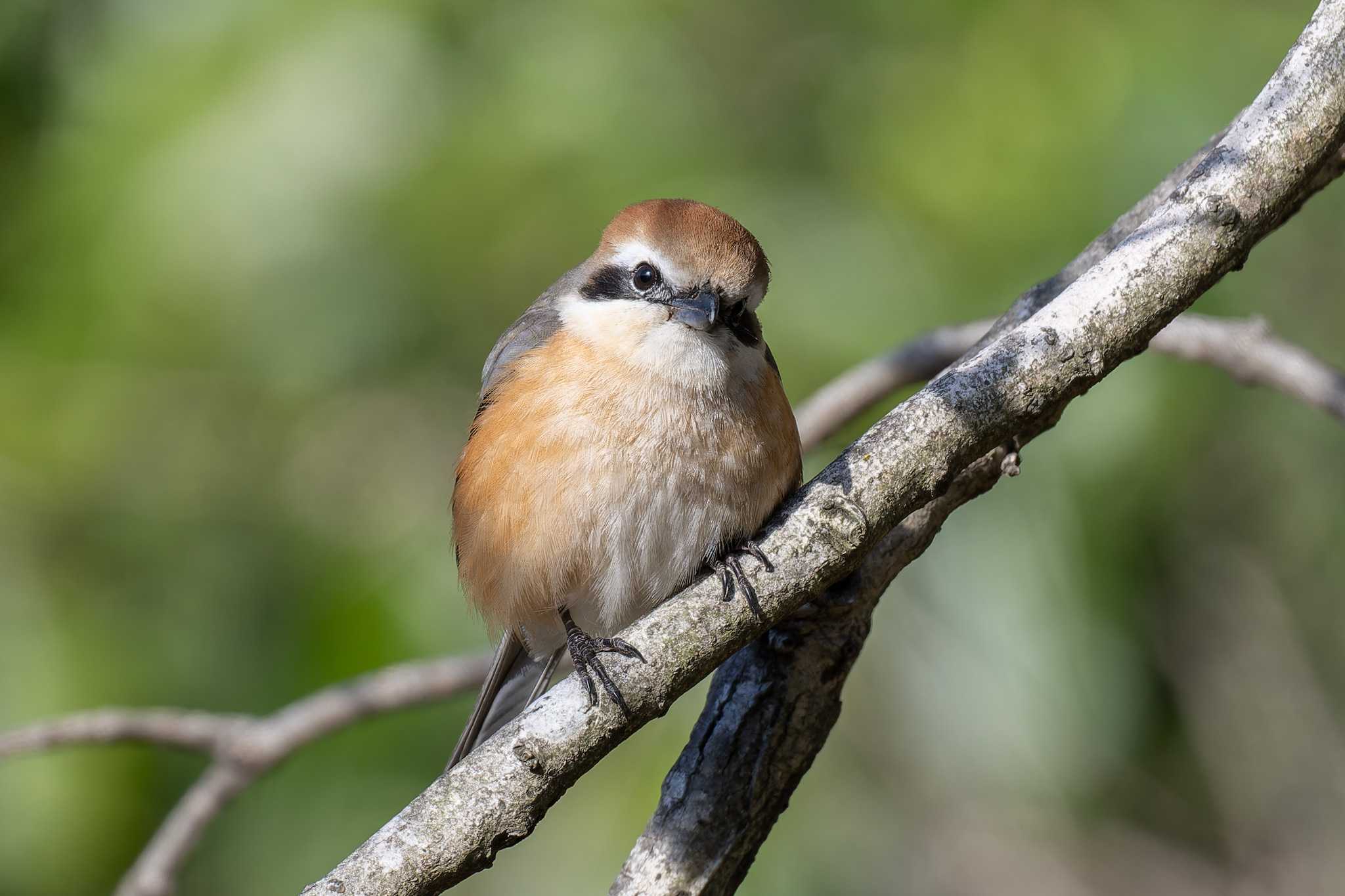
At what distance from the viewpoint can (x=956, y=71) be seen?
468cm

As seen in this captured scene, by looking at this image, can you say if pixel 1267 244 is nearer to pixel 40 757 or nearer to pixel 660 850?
pixel 660 850

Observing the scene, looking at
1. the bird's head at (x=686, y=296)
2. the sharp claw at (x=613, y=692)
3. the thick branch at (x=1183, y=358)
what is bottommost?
the sharp claw at (x=613, y=692)

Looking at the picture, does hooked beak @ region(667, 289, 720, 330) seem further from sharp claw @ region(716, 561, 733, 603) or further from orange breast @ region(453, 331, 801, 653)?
sharp claw @ region(716, 561, 733, 603)

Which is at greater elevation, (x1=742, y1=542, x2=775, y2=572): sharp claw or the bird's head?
the bird's head

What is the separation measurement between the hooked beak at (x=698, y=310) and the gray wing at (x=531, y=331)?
1.43 ft

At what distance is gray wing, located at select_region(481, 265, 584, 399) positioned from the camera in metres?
3.76

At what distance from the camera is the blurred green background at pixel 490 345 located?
4.21 m

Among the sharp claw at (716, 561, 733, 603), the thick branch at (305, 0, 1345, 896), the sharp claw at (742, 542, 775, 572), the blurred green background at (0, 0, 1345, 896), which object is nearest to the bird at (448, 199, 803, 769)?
the sharp claw at (742, 542, 775, 572)

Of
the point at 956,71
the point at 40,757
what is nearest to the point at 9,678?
the point at 40,757

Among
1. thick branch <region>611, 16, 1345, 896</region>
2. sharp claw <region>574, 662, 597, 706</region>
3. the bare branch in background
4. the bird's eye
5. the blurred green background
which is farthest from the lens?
the blurred green background

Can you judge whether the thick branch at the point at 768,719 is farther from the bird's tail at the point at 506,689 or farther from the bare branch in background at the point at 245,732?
the bare branch in background at the point at 245,732

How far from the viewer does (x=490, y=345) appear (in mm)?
4746

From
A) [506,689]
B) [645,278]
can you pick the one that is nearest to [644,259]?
[645,278]

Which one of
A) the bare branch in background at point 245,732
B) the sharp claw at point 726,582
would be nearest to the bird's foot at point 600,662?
the sharp claw at point 726,582
